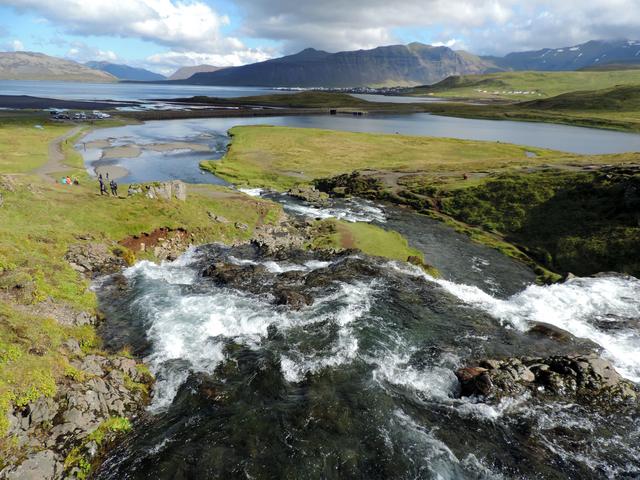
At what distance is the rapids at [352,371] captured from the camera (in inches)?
830

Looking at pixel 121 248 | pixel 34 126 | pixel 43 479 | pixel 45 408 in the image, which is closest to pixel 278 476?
pixel 43 479

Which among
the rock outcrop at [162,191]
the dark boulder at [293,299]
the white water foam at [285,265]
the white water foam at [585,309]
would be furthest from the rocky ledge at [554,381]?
the rock outcrop at [162,191]

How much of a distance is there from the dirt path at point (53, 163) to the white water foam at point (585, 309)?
254 feet

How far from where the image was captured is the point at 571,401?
26.4 metres

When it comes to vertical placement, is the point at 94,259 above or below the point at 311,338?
above

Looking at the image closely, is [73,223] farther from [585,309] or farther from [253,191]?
[585,309]

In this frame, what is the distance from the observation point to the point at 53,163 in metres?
92.5

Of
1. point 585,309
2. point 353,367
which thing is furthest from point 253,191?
point 585,309

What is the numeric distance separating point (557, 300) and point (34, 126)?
181809 mm

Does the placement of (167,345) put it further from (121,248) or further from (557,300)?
(557,300)

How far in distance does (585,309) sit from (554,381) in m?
18.5

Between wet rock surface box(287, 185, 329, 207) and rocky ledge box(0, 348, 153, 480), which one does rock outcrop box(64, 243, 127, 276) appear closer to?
rocky ledge box(0, 348, 153, 480)

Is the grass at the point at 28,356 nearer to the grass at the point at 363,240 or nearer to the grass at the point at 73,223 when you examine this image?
the grass at the point at 73,223

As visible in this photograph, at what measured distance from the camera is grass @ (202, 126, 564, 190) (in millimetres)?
108062
